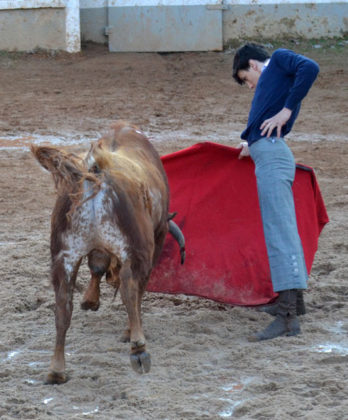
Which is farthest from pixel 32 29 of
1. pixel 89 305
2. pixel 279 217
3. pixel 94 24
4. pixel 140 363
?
pixel 140 363

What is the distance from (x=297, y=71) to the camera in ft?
14.9

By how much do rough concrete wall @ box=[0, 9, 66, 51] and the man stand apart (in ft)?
33.2

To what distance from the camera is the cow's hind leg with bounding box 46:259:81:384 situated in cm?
398

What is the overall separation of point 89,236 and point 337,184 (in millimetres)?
5178

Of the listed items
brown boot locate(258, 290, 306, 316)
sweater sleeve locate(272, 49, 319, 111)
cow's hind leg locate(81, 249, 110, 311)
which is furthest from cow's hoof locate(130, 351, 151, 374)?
sweater sleeve locate(272, 49, 319, 111)

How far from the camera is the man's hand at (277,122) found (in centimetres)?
460

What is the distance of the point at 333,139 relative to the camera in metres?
10.8

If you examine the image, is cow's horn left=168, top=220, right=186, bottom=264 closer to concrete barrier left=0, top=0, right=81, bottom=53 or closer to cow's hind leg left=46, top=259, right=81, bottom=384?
cow's hind leg left=46, top=259, right=81, bottom=384

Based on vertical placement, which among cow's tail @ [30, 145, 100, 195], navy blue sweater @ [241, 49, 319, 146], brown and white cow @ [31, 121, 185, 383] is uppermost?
navy blue sweater @ [241, 49, 319, 146]

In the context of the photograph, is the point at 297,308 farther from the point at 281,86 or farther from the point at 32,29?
the point at 32,29

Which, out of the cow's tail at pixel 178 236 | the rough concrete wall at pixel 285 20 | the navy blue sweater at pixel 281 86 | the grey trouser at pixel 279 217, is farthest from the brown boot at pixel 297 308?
the rough concrete wall at pixel 285 20

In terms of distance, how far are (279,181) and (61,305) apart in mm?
1518

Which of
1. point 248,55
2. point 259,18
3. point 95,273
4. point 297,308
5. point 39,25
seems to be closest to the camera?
point 95,273

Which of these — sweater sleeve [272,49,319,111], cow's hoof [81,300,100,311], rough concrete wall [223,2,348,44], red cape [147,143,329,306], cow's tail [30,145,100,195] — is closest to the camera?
cow's tail [30,145,100,195]
